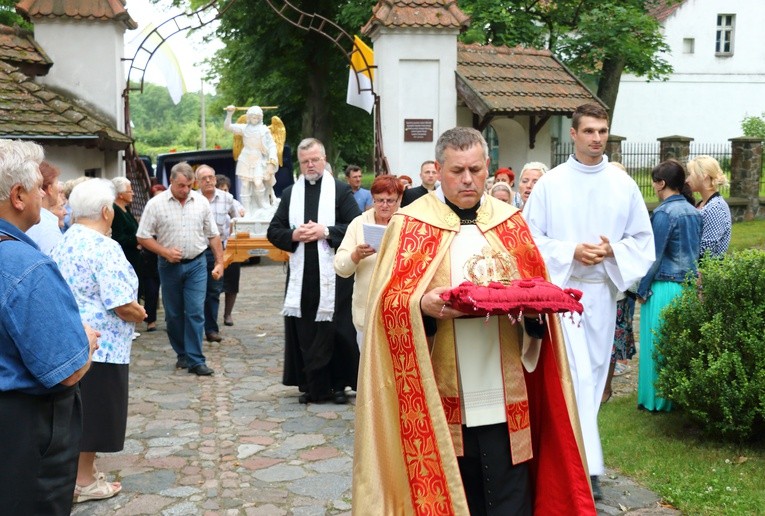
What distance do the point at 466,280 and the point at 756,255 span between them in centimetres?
315

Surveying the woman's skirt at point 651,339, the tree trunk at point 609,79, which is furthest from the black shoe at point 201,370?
the tree trunk at point 609,79

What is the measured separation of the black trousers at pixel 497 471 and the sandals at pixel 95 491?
260 centimetres

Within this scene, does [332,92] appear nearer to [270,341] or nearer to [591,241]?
[270,341]

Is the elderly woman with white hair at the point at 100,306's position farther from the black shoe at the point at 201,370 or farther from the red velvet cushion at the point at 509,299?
the black shoe at the point at 201,370

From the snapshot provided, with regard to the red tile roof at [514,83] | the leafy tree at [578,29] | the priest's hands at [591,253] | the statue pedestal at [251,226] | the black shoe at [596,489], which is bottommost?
the black shoe at [596,489]

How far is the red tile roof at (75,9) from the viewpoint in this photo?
13758 millimetres

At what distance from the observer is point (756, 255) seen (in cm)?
659

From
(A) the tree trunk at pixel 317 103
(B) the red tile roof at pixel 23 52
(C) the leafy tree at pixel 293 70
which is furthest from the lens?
(A) the tree trunk at pixel 317 103

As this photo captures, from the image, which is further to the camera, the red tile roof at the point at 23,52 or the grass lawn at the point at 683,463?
the red tile roof at the point at 23,52

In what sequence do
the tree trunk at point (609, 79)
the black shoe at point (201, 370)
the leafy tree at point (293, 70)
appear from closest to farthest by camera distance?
the black shoe at point (201, 370)
the tree trunk at point (609, 79)
the leafy tree at point (293, 70)

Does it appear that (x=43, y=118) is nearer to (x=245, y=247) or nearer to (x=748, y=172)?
(x=245, y=247)

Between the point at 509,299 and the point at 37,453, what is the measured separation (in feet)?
6.07

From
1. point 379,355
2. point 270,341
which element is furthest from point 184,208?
point 379,355

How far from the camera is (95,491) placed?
5.91 m
